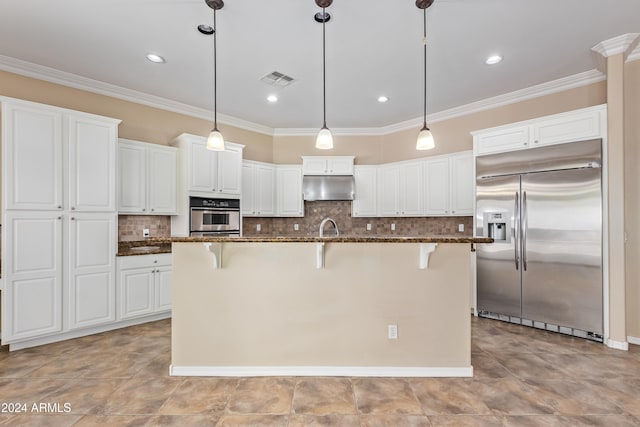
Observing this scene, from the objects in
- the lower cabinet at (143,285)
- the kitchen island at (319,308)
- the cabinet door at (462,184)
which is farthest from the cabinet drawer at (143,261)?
the cabinet door at (462,184)

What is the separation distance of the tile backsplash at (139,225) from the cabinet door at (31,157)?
0.88 meters

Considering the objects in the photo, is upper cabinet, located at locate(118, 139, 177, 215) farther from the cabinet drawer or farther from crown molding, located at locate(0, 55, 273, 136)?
crown molding, located at locate(0, 55, 273, 136)

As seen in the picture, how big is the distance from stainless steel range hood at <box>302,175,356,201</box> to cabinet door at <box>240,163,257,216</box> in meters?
0.90

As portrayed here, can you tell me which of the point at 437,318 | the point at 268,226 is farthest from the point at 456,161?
the point at 268,226

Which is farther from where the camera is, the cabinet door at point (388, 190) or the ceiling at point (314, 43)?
the cabinet door at point (388, 190)

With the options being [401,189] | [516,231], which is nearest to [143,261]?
[401,189]

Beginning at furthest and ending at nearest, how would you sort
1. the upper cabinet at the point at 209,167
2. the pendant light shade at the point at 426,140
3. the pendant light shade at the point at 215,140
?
the upper cabinet at the point at 209,167, the pendant light shade at the point at 215,140, the pendant light shade at the point at 426,140

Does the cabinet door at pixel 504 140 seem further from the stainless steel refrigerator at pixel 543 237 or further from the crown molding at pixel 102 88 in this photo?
the crown molding at pixel 102 88

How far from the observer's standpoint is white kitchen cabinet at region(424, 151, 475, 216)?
460 centimetres

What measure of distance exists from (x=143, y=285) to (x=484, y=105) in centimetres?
529

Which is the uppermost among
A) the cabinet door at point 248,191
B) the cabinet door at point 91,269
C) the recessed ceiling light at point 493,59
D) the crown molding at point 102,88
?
the recessed ceiling light at point 493,59

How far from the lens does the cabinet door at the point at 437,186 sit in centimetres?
482

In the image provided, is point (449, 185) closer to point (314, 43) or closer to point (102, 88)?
point (314, 43)

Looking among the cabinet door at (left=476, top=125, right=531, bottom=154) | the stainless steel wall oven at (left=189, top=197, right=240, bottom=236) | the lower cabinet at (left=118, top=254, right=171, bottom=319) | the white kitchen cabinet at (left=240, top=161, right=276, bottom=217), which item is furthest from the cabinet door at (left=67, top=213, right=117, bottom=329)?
the cabinet door at (left=476, top=125, right=531, bottom=154)
